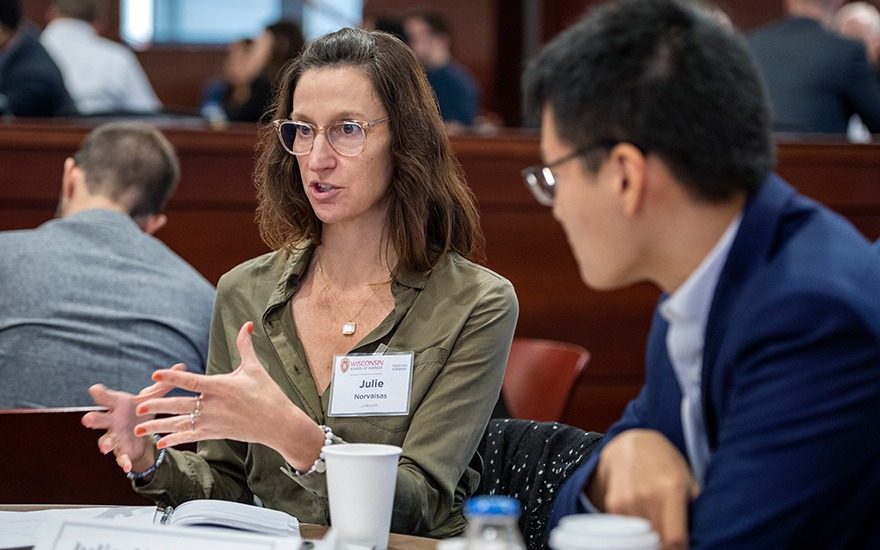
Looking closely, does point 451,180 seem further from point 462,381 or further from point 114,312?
point 114,312

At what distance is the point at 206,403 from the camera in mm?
1468

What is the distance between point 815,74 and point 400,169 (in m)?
3.42

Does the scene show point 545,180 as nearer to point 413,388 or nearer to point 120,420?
point 413,388

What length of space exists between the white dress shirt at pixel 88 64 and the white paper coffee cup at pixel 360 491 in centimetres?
528

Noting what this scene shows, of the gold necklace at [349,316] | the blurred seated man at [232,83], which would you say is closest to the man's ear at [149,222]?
the gold necklace at [349,316]

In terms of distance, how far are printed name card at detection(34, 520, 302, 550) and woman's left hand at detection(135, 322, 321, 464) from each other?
8.5 inches

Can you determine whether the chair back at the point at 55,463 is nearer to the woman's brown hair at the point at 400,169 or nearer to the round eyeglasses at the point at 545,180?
the woman's brown hair at the point at 400,169

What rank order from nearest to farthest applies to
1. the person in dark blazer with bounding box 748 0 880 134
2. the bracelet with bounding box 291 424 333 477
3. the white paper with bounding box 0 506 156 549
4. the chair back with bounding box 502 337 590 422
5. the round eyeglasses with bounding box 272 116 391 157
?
the white paper with bounding box 0 506 156 549, the bracelet with bounding box 291 424 333 477, the round eyeglasses with bounding box 272 116 391 157, the chair back with bounding box 502 337 590 422, the person in dark blazer with bounding box 748 0 880 134

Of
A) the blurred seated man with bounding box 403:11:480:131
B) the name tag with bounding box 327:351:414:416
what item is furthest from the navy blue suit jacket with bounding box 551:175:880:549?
the blurred seated man with bounding box 403:11:480:131

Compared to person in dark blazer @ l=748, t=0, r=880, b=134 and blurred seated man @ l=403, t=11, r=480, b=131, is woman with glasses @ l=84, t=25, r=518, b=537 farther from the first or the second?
blurred seated man @ l=403, t=11, r=480, b=131

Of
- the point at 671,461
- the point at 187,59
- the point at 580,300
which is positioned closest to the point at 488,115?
the point at 187,59

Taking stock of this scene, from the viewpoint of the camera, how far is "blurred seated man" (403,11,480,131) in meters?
6.82

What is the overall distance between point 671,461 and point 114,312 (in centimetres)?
177

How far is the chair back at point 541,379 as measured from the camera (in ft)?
8.97
